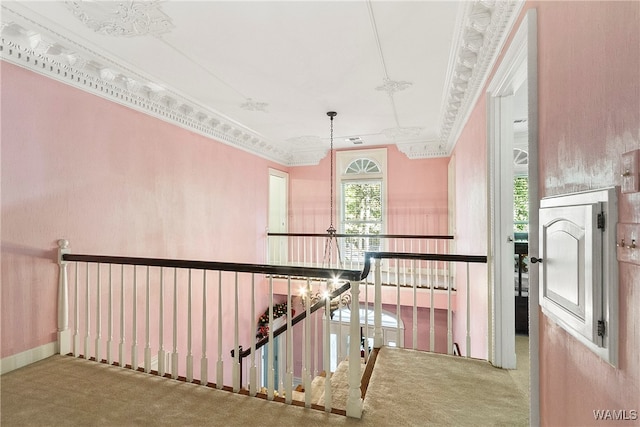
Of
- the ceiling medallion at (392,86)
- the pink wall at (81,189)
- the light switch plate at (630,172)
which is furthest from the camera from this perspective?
the ceiling medallion at (392,86)

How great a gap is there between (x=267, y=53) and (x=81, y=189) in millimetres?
2228

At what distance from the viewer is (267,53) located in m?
2.79

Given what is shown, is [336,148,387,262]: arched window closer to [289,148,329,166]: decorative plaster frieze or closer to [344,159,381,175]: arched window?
[344,159,381,175]: arched window

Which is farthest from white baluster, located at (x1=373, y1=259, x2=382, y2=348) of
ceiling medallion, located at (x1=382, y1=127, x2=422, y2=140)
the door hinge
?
ceiling medallion, located at (x1=382, y1=127, x2=422, y2=140)

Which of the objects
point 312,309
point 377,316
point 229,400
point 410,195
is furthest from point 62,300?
point 410,195

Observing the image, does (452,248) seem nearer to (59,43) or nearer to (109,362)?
(109,362)

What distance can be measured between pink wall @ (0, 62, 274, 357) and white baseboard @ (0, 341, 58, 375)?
5 cm

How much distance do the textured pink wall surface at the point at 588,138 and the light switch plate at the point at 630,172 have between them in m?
0.03

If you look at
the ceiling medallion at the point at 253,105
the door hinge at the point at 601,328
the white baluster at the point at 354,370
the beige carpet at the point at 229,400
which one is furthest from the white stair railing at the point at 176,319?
the ceiling medallion at the point at 253,105

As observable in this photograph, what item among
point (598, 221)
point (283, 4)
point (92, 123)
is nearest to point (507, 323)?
point (598, 221)

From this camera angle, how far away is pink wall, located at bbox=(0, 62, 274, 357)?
2.47 meters

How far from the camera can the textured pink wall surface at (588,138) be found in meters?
0.88

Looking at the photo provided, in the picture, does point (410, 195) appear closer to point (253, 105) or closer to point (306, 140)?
point (306, 140)

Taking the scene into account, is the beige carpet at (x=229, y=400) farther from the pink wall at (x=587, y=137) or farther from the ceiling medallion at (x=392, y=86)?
the ceiling medallion at (x=392, y=86)
